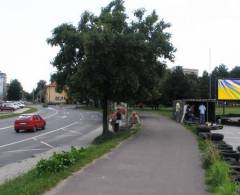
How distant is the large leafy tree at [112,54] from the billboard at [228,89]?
45.2ft

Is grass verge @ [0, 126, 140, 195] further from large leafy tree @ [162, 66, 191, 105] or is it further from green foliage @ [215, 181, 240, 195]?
large leafy tree @ [162, 66, 191, 105]

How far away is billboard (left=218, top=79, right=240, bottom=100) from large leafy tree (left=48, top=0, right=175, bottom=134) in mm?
13783

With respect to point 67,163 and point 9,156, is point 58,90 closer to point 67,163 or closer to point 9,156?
point 9,156

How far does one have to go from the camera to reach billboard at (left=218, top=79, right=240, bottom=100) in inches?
1807

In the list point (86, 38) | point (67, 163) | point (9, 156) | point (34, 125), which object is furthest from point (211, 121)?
point (67, 163)

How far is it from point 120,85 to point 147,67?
2.23 meters

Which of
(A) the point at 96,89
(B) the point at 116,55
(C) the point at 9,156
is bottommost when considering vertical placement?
(C) the point at 9,156

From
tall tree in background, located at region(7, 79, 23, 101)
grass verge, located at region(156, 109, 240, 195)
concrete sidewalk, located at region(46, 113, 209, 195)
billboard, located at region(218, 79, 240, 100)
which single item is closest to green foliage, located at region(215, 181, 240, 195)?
grass verge, located at region(156, 109, 240, 195)

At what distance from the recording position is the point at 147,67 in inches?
1264

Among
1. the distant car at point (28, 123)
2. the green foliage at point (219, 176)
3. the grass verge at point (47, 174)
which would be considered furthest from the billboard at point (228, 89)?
the green foliage at point (219, 176)

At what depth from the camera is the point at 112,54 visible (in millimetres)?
30266

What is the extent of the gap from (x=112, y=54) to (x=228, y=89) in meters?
18.8

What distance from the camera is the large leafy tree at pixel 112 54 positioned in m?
30.2

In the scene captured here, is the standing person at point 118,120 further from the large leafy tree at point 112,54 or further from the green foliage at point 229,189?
the green foliage at point 229,189
